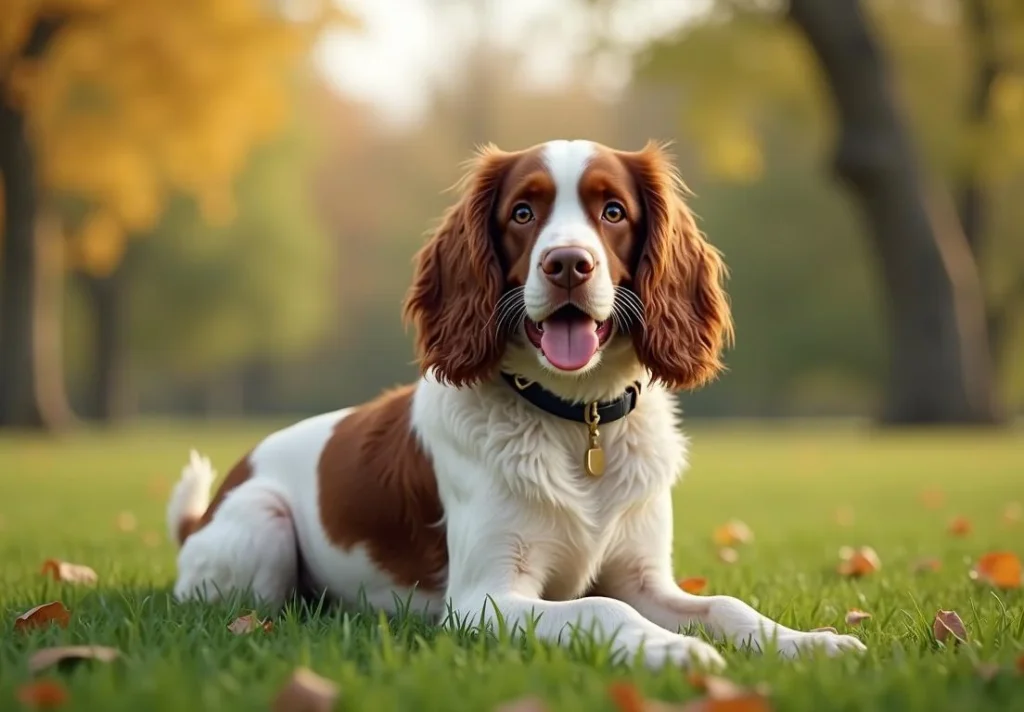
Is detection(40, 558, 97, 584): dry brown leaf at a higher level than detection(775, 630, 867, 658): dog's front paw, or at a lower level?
lower

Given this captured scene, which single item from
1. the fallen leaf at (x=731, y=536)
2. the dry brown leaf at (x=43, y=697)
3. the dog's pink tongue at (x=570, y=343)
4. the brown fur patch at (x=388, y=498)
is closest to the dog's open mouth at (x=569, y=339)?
the dog's pink tongue at (x=570, y=343)

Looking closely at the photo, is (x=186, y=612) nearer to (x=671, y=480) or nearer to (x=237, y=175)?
(x=671, y=480)

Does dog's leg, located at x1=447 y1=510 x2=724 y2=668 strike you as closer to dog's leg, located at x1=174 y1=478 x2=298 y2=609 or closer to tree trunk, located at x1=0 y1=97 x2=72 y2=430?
dog's leg, located at x1=174 y1=478 x2=298 y2=609

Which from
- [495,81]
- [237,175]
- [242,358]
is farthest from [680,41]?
[242,358]

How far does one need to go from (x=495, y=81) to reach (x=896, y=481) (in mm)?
29623

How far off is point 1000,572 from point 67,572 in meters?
3.67

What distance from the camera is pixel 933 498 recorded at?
28.2 ft

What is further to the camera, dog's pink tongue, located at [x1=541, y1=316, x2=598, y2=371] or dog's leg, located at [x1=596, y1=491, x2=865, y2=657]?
dog's pink tongue, located at [x1=541, y1=316, x2=598, y2=371]

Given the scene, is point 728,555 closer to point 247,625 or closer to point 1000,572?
point 1000,572

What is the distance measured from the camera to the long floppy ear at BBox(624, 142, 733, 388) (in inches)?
152

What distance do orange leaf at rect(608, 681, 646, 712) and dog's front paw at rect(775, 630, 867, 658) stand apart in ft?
2.54

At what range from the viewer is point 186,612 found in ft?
11.6

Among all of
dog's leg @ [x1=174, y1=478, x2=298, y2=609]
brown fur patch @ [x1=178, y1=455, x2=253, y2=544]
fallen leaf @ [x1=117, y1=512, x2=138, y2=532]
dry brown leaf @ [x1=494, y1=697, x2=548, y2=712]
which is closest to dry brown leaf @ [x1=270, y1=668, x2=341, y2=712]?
dry brown leaf @ [x1=494, y1=697, x2=548, y2=712]

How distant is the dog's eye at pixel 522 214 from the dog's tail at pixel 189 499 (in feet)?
6.49
